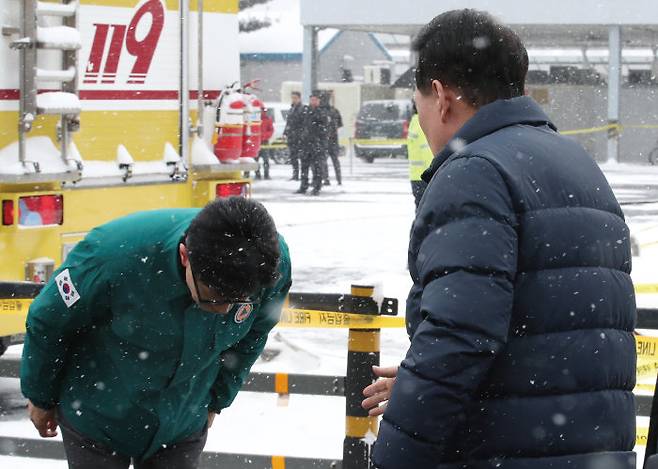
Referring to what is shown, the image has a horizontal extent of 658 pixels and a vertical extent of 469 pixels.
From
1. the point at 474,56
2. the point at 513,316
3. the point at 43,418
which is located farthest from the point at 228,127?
the point at 513,316

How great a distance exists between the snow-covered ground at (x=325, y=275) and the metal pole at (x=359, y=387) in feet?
0.73

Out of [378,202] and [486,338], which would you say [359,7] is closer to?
[378,202]

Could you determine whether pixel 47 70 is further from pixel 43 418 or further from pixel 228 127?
pixel 43 418

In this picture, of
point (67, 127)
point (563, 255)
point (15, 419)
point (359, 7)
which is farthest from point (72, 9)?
point (359, 7)

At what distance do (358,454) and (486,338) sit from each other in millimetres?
3113

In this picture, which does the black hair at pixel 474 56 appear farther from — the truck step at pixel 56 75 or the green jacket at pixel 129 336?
the truck step at pixel 56 75

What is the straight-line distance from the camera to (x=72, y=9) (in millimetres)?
6602

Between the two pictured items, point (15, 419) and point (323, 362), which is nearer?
point (15, 419)

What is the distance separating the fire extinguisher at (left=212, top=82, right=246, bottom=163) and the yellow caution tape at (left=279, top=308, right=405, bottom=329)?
2.58 m

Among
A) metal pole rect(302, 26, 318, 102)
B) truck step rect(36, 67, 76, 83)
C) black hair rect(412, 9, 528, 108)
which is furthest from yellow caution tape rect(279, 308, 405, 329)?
metal pole rect(302, 26, 318, 102)

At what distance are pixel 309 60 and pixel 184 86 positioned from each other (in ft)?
91.7

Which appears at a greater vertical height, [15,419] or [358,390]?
[358,390]

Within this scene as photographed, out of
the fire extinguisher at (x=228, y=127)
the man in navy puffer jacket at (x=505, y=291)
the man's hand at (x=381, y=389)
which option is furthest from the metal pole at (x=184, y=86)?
the man in navy puffer jacket at (x=505, y=291)

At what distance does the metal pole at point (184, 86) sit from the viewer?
25.3ft
